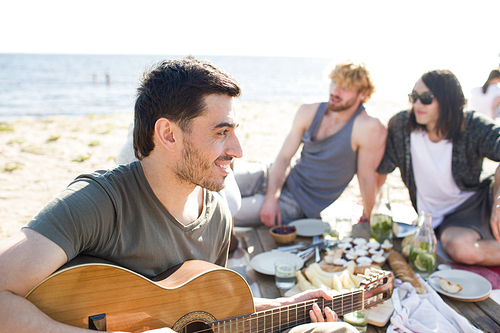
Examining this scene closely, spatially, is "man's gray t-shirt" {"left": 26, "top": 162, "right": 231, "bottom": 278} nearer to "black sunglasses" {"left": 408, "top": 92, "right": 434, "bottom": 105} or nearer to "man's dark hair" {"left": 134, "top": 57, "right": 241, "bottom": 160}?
"man's dark hair" {"left": 134, "top": 57, "right": 241, "bottom": 160}

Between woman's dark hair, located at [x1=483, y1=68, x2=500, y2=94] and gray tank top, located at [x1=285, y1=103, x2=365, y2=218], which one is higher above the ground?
woman's dark hair, located at [x1=483, y1=68, x2=500, y2=94]

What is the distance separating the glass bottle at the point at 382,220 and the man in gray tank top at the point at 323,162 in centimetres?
76

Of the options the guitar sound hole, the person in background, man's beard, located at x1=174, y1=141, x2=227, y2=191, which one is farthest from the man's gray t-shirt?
the person in background

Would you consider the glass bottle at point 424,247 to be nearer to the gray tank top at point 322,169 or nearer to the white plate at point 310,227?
the white plate at point 310,227

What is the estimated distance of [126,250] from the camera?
1394 millimetres

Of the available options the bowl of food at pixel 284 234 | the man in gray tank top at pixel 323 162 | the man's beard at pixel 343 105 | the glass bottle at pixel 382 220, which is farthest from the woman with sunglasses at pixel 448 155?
the bowl of food at pixel 284 234

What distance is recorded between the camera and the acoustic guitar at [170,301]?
1.15 metres

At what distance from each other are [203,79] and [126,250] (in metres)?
0.74

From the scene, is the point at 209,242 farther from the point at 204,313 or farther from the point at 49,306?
the point at 49,306

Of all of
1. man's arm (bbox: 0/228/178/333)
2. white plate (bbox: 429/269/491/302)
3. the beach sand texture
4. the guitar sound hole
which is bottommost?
the beach sand texture

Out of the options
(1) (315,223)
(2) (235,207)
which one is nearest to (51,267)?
(2) (235,207)

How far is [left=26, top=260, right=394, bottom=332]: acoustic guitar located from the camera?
115 centimetres

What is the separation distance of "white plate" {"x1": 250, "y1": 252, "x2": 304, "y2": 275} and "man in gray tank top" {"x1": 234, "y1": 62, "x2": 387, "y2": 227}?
75cm

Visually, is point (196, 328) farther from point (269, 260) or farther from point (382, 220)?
point (382, 220)
